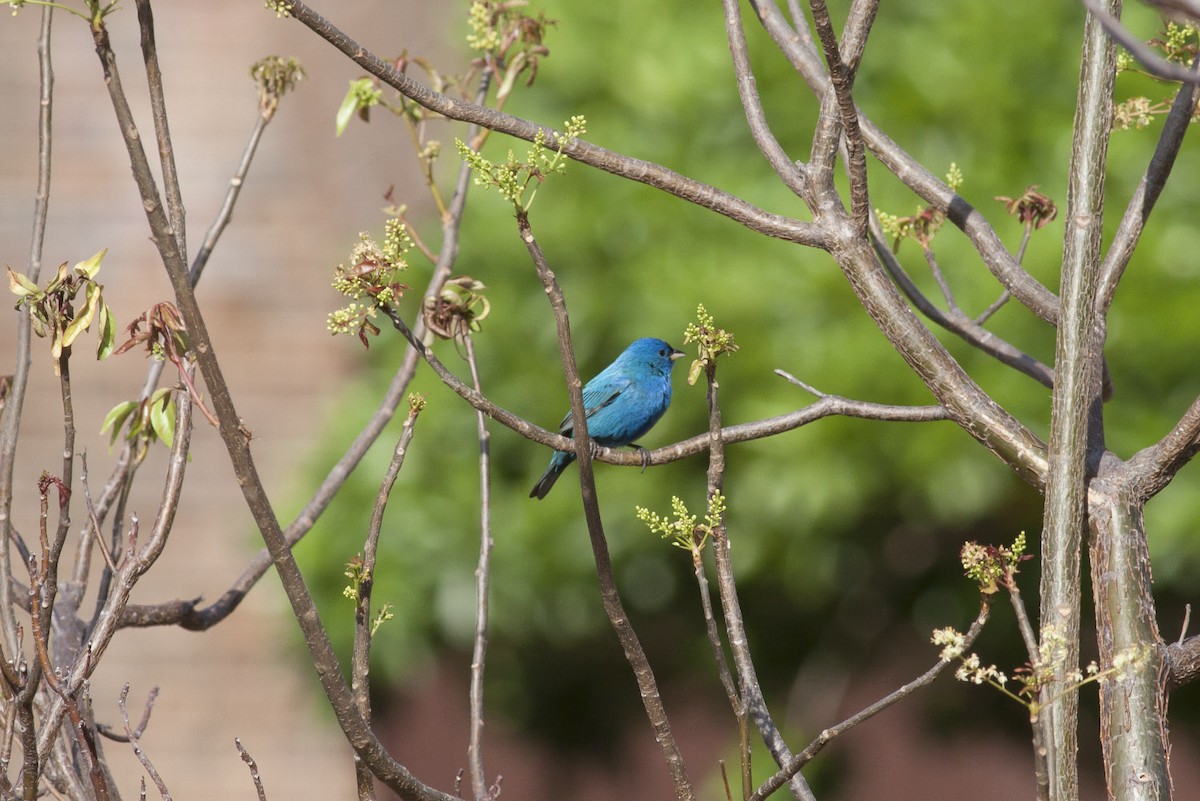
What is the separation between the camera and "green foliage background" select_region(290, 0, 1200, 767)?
4.50 m

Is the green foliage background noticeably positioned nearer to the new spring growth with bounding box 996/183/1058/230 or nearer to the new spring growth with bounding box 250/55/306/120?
the new spring growth with bounding box 996/183/1058/230

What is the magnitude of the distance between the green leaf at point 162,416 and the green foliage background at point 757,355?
107 inches

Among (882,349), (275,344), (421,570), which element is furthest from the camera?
(275,344)

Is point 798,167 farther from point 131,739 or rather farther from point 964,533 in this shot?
point 964,533

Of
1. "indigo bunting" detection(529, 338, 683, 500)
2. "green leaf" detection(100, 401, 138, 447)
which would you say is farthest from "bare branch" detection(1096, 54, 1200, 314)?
"indigo bunting" detection(529, 338, 683, 500)

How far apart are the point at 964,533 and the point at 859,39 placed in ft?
11.6

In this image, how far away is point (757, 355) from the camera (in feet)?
A: 15.0

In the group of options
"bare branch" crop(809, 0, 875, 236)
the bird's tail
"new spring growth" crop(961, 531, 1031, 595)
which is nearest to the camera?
"new spring growth" crop(961, 531, 1031, 595)

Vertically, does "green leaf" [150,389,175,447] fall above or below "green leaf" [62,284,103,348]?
above

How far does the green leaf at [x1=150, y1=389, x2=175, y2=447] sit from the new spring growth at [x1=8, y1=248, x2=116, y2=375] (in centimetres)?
30

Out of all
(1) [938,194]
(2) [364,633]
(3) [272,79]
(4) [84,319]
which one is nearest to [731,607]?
(2) [364,633]

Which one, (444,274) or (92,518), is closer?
(92,518)

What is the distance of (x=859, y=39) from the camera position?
1.89 m

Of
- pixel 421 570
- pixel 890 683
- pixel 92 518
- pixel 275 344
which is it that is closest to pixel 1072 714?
pixel 92 518
